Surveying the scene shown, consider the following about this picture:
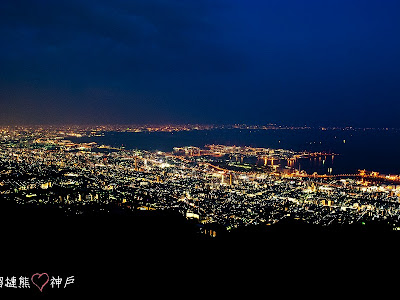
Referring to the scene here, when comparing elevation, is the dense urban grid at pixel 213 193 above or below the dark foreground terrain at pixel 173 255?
below

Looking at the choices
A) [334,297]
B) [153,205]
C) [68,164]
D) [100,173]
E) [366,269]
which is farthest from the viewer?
[68,164]

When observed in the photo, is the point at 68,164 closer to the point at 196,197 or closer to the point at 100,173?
the point at 100,173

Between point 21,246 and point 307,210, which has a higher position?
point 21,246

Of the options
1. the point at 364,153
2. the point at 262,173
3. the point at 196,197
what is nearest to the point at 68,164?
the point at 196,197

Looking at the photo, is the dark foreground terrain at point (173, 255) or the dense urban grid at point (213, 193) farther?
the dense urban grid at point (213, 193)

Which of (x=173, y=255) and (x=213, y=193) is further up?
(x=173, y=255)

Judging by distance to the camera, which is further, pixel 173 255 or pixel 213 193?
pixel 213 193

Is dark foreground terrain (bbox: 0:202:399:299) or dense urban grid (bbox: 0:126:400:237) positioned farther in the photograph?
dense urban grid (bbox: 0:126:400:237)

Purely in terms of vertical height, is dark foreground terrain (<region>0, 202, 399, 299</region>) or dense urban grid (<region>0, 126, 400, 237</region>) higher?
dark foreground terrain (<region>0, 202, 399, 299</region>)
